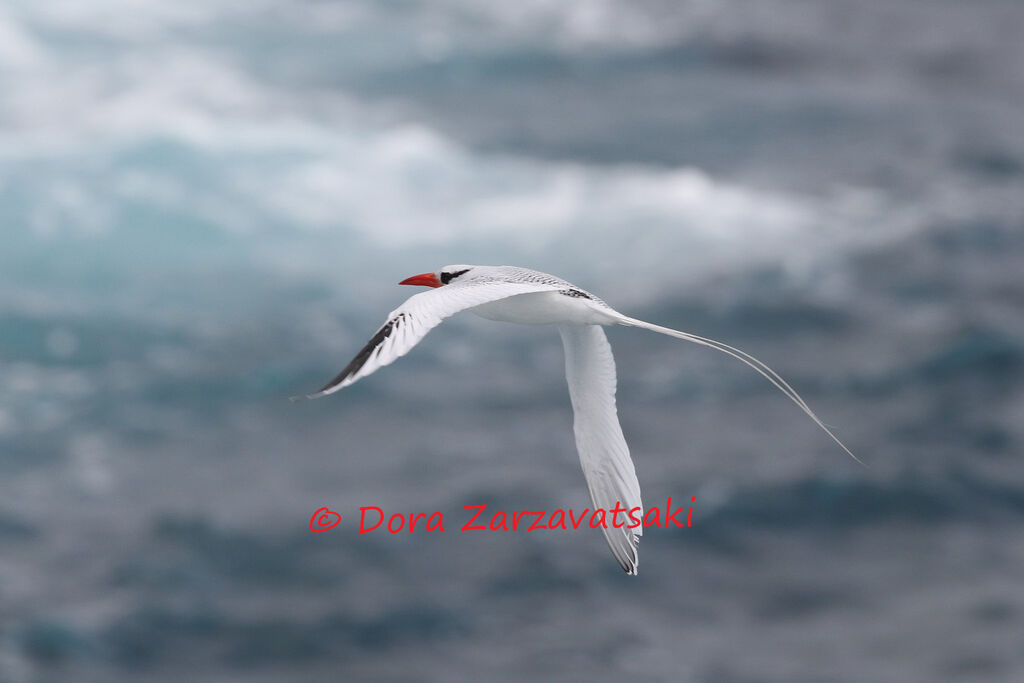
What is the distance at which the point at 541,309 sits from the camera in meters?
9.21

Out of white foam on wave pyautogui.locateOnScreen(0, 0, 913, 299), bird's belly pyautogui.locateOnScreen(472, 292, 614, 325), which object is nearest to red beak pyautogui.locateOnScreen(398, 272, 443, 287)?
bird's belly pyautogui.locateOnScreen(472, 292, 614, 325)

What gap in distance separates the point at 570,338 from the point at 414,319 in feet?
11.5

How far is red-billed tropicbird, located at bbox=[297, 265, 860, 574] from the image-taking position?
25.0ft

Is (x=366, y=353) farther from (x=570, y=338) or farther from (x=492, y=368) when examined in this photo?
(x=492, y=368)

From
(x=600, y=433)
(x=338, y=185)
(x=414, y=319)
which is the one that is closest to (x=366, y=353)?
(x=414, y=319)

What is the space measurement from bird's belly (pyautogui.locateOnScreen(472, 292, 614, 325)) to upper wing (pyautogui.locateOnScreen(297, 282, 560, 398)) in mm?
160

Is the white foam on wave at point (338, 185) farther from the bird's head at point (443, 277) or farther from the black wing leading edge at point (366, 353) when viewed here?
the black wing leading edge at point (366, 353)

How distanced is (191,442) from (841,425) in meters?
28.6

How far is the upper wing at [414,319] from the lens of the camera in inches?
281

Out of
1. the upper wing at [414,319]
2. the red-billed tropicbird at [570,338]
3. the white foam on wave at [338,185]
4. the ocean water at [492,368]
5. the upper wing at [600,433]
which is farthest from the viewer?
the white foam on wave at [338,185]

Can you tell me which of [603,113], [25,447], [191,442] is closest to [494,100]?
[603,113]

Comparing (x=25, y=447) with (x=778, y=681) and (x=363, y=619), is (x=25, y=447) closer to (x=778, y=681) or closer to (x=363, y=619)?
(x=363, y=619)

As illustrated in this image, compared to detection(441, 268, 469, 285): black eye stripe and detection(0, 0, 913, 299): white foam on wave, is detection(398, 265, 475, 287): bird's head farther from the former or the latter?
detection(0, 0, 913, 299): white foam on wave
